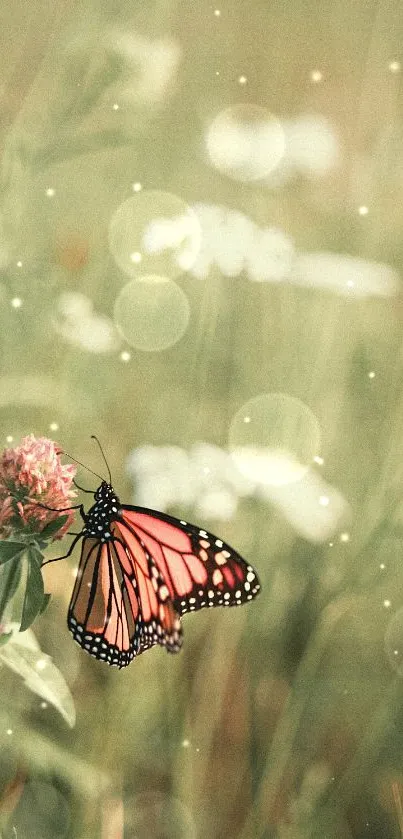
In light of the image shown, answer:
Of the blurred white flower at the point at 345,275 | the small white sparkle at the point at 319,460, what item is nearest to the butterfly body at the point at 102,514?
the small white sparkle at the point at 319,460

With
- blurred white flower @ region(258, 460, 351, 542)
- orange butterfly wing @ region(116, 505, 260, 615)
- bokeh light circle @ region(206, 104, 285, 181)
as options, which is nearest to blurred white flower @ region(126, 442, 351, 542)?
blurred white flower @ region(258, 460, 351, 542)

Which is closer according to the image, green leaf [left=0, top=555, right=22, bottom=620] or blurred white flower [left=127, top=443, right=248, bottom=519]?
green leaf [left=0, top=555, right=22, bottom=620]

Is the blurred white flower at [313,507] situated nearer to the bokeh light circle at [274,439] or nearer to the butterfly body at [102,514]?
the bokeh light circle at [274,439]

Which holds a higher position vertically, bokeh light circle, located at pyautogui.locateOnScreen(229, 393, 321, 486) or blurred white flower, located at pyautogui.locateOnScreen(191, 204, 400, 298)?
blurred white flower, located at pyautogui.locateOnScreen(191, 204, 400, 298)

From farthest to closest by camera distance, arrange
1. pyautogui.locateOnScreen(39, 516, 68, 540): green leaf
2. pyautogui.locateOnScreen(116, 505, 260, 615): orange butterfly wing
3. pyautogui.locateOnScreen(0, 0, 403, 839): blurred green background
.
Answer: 1. pyautogui.locateOnScreen(0, 0, 403, 839): blurred green background
2. pyautogui.locateOnScreen(116, 505, 260, 615): orange butterfly wing
3. pyautogui.locateOnScreen(39, 516, 68, 540): green leaf

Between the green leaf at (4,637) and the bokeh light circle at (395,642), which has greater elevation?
the bokeh light circle at (395,642)

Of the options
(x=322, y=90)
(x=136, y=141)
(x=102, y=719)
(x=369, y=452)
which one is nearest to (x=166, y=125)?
(x=136, y=141)

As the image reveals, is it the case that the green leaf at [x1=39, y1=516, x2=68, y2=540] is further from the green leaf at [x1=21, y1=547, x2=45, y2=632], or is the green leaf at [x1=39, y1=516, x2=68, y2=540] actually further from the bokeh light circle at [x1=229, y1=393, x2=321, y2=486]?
the bokeh light circle at [x1=229, y1=393, x2=321, y2=486]

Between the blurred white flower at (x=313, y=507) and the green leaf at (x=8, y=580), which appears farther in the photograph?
the blurred white flower at (x=313, y=507)
